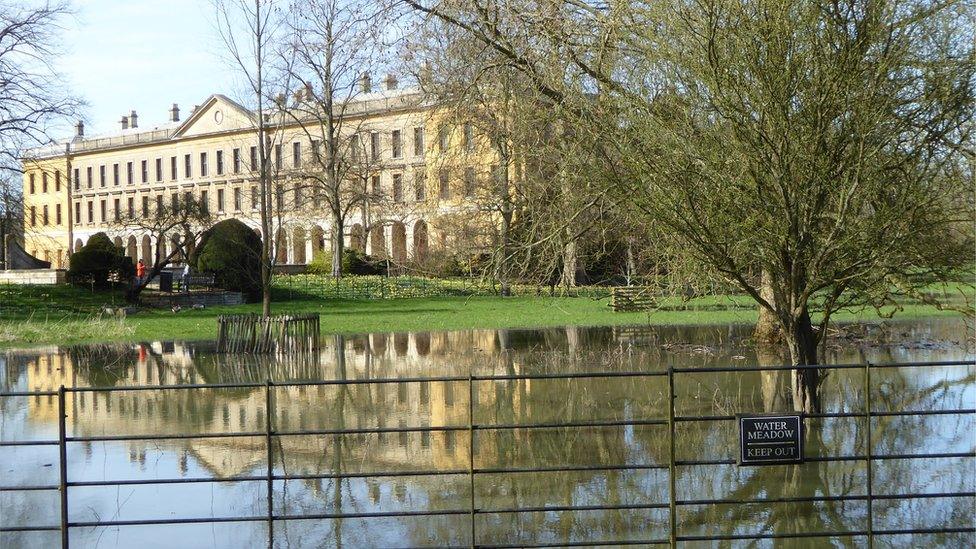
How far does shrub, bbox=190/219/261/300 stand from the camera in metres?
41.9

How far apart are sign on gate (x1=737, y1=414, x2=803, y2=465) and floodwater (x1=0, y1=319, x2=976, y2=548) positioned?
0.89 feet

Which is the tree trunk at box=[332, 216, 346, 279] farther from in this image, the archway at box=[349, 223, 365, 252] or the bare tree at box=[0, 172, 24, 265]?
the bare tree at box=[0, 172, 24, 265]

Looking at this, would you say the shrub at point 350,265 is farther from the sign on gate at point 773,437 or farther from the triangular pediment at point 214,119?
the sign on gate at point 773,437

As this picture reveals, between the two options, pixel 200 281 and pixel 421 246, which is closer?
pixel 200 281

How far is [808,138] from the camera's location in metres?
9.19

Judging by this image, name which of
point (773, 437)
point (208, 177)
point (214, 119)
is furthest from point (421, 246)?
point (773, 437)

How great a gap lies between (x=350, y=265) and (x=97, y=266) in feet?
64.6

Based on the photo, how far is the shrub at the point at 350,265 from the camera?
60375 mm

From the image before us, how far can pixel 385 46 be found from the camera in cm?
1457

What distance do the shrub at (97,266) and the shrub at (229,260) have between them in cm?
336

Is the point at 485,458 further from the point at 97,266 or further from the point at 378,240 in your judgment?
the point at 378,240

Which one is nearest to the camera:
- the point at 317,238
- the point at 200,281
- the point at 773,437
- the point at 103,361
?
the point at 773,437

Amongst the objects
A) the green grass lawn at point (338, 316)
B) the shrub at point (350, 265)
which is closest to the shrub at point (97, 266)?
the green grass lawn at point (338, 316)

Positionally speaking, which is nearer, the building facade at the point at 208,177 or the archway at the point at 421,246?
the archway at the point at 421,246
